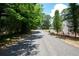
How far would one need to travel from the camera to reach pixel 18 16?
22.4 ft

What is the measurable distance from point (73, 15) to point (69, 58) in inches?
64.9

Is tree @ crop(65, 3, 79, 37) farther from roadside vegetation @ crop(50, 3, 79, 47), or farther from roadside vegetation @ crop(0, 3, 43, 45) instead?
roadside vegetation @ crop(0, 3, 43, 45)

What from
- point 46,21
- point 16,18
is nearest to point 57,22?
point 46,21

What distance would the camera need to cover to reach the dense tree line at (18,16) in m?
6.13

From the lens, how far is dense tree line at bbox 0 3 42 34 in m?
6.13

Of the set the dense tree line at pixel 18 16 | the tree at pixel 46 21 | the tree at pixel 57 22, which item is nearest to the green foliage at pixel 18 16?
the dense tree line at pixel 18 16

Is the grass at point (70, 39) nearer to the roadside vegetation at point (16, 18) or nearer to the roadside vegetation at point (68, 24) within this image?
the roadside vegetation at point (68, 24)

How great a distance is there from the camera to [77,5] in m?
5.54

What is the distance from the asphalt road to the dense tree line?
89 centimetres

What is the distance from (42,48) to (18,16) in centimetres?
198

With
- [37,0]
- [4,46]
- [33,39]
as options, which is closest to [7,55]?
[4,46]

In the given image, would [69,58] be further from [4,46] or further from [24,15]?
[24,15]

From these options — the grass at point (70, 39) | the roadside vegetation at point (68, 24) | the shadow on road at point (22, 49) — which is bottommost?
the shadow on road at point (22, 49)

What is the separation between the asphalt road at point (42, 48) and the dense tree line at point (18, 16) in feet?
→ 2.93
